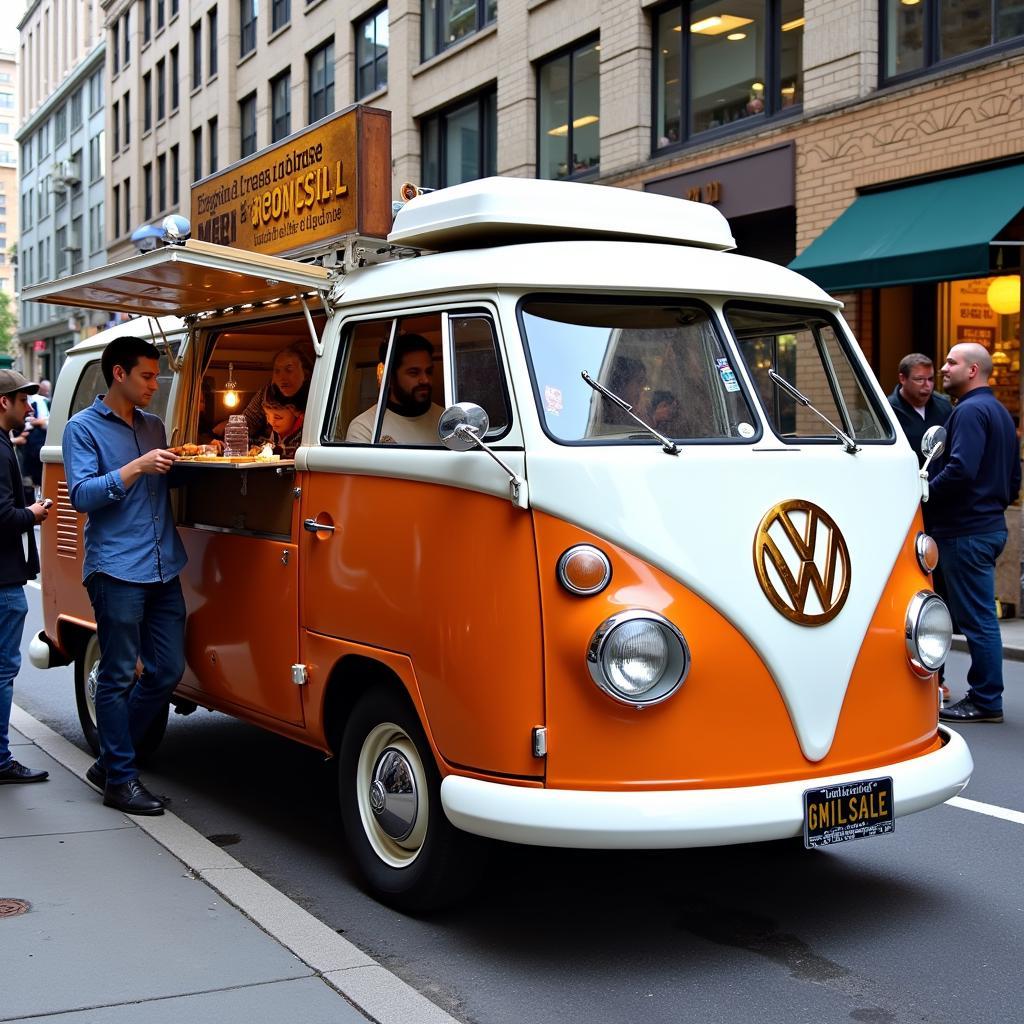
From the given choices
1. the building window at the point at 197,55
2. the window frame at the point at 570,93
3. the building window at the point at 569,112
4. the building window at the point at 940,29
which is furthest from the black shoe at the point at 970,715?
the building window at the point at 197,55

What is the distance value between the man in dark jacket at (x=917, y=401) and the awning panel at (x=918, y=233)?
4.68 metres

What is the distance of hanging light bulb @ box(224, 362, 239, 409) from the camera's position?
677 centimetres

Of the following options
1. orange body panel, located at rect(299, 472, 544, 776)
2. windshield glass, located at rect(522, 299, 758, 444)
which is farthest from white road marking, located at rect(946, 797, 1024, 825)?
orange body panel, located at rect(299, 472, 544, 776)

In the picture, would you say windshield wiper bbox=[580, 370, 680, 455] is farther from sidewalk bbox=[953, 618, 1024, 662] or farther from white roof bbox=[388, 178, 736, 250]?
sidewalk bbox=[953, 618, 1024, 662]

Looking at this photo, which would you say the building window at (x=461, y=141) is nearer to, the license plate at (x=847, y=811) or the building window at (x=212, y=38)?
the building window at (x=212, y=38)

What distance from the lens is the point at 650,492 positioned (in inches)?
170

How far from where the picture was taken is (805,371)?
5.24 metres

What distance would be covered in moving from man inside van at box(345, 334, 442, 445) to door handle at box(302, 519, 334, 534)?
375 millimetres

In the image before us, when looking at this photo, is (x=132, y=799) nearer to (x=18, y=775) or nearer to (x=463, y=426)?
(x=18, y=775)

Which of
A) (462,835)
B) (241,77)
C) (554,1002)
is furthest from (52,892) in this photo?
(241,77)

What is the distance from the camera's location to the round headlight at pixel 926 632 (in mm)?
4699

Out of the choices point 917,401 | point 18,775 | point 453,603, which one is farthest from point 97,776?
point 917,401

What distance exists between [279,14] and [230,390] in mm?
28266

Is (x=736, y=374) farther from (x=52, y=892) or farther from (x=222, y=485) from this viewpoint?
(x=52, y=892)
